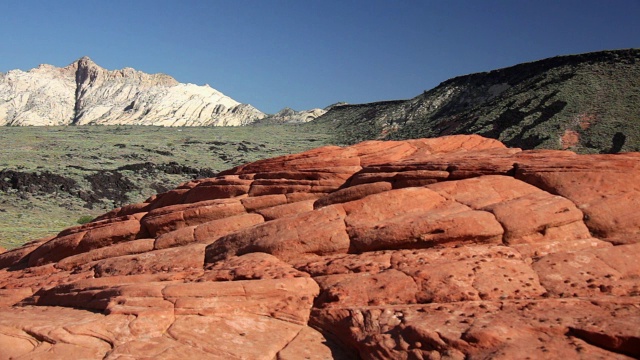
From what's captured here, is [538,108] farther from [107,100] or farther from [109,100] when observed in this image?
[107,100]

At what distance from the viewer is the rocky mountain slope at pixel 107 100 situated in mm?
134875

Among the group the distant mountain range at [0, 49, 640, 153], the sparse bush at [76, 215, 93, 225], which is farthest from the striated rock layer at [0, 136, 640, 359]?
the distant mountain range at [0, 49, 640, 153]

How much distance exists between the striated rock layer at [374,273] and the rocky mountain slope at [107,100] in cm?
12080

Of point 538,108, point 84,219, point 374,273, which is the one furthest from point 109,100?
point 374,273

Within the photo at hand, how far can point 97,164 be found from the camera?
54875mm

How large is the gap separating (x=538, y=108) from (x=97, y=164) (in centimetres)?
4890

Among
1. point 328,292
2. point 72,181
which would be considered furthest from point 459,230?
point 72,181

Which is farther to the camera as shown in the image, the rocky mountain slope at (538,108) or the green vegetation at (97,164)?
the rocky mountain slope at (538,108)

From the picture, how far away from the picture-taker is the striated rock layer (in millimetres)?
9867

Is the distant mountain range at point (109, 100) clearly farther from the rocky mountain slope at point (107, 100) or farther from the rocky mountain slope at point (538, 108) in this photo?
the rocky mountain slope at point (538, 108)

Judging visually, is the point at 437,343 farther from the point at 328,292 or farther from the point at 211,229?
the point at 211,229

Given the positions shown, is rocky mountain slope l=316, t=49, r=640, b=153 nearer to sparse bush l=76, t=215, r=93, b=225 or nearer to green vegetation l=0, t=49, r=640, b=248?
green vegetation l=0, t=49, r=640, b=248

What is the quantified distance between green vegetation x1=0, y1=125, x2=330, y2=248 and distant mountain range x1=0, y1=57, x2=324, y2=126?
50.2m

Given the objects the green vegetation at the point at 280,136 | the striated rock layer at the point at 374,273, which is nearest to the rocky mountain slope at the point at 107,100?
the green vegetation at the point at 280,136
